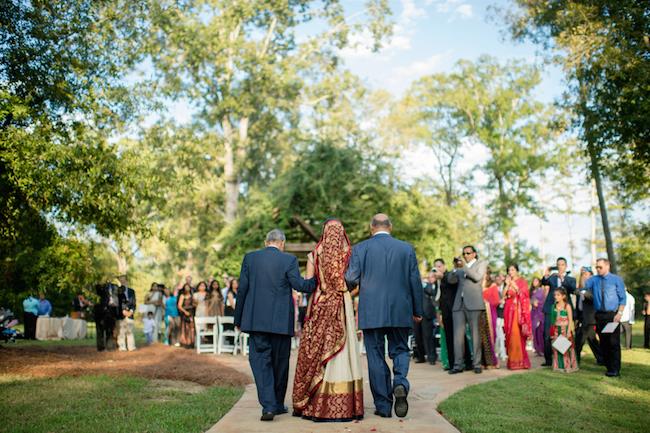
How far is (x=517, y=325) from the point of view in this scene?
42.1 feet

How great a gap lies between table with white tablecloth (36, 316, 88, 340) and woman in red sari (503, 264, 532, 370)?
1890cm

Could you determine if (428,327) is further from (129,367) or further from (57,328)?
(57,328)

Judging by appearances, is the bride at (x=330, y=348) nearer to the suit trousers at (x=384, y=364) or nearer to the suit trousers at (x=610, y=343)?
the suit trousers at (x=384, y=364)

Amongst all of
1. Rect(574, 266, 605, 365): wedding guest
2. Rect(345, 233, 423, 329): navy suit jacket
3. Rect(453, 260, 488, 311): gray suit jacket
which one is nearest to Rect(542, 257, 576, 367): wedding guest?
Rect(574, 266, 605, 365): wedding guest

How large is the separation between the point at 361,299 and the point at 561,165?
41.9 meters

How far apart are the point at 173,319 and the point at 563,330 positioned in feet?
44.7

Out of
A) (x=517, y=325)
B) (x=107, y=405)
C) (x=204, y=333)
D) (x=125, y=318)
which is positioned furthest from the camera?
(x=125, y=318)

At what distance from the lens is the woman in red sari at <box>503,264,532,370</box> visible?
1274cm

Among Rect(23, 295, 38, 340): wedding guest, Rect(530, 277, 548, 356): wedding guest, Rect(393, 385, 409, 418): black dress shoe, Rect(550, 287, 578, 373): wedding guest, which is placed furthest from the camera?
Rect(23, 295, 38, 340): wedding guest

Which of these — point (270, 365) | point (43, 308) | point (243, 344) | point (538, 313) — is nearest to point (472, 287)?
point (538, 313)

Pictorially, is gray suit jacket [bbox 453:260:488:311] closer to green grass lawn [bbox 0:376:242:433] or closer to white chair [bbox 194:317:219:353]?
green grass lawn [bbox 0:376:242:433]

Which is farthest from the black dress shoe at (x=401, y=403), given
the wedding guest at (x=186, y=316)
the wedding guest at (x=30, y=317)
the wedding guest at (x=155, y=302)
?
the wedding guest at (x=30, y=317)

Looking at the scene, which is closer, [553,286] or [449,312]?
[449,312]

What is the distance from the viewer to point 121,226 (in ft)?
46.5
